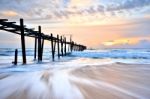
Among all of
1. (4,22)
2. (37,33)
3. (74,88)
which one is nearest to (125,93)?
(74,88)

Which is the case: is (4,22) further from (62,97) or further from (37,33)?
(62,97)

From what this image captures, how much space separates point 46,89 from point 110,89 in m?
1.76

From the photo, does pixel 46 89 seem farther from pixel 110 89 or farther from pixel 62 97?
pixel 110 89

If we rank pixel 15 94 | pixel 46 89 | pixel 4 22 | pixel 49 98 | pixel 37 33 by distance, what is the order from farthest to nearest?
1. pixel 37 33
2. pixel 4 22
3. pixel 46 89
4. pixel 15 94
5. pixel 49 98

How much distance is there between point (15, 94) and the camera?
19.8 ft

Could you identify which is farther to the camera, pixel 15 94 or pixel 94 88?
pixel 94 88

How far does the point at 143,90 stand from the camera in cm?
672

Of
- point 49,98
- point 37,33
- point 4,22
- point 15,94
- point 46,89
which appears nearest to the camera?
point 49,98

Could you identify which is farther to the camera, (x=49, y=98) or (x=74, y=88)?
(x=74, y=88)

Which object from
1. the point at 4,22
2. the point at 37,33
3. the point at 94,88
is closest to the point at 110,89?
the point at 94,88

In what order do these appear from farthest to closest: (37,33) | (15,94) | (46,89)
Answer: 1. (37,33)
2. (46,89)
3. (15,94)

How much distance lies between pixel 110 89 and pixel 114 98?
3.69 feet

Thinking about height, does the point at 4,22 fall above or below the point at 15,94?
above

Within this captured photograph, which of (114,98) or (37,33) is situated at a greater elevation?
(37,33)
